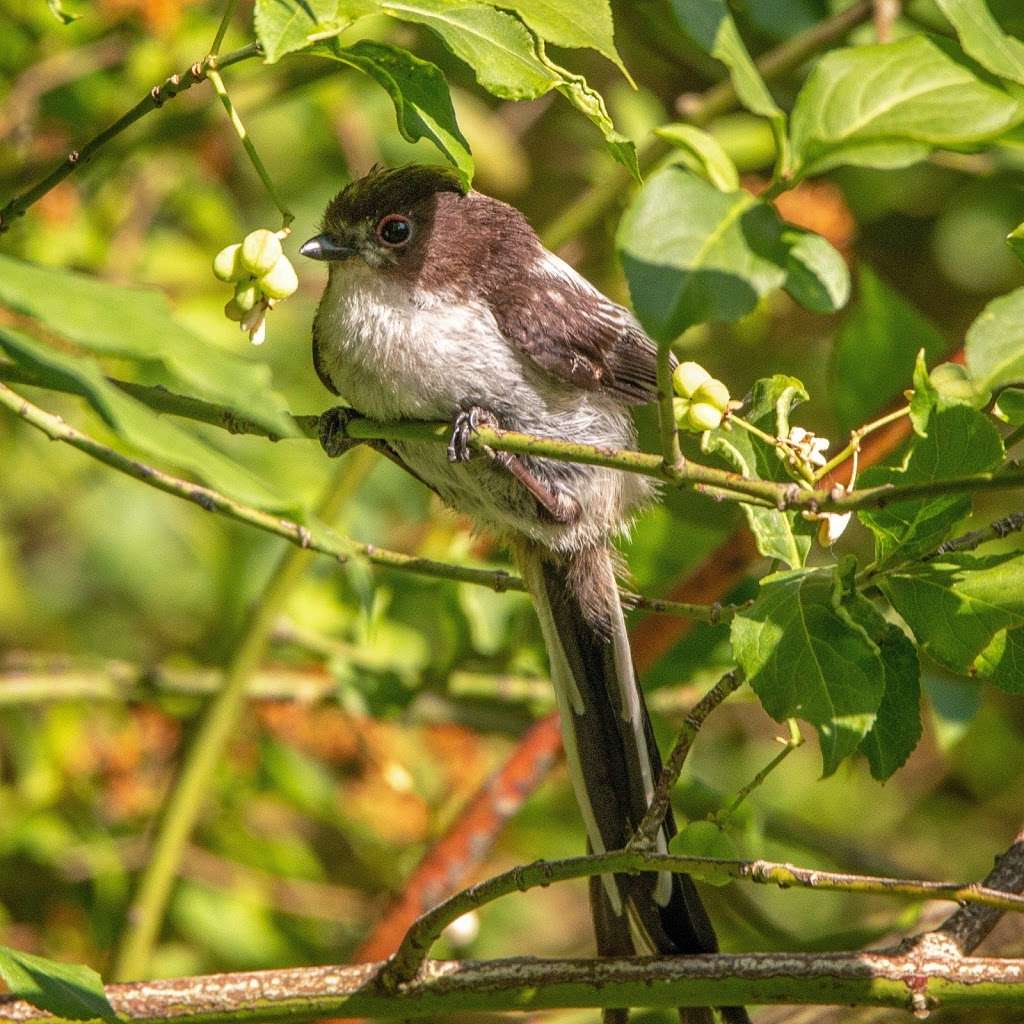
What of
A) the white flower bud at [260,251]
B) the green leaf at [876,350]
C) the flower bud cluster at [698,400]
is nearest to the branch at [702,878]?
the flower bud cluster at [698,400]

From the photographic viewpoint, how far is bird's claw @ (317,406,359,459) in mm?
2822

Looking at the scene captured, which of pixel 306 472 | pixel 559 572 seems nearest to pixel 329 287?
pixel 559 572

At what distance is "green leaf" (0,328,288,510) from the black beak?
192cm

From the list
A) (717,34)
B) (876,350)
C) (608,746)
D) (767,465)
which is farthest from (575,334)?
(717,34)

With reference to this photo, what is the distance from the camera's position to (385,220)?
344cm

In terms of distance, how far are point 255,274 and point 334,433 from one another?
2.45ft

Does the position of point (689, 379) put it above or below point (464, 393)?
below

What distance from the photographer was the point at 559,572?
11.4 ft

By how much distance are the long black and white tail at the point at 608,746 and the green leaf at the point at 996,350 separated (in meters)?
1.44

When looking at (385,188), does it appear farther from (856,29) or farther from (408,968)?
(408,968)

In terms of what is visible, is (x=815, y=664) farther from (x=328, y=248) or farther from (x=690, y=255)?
(x=328, y=248)

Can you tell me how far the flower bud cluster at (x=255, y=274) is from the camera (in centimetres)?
213

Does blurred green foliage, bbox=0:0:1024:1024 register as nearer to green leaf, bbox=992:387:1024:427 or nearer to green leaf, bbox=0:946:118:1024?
green leaf, bbox=0:946:118:1024

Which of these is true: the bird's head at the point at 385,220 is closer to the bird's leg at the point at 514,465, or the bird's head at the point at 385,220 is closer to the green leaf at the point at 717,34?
the bird's leg at the point at 514,465
